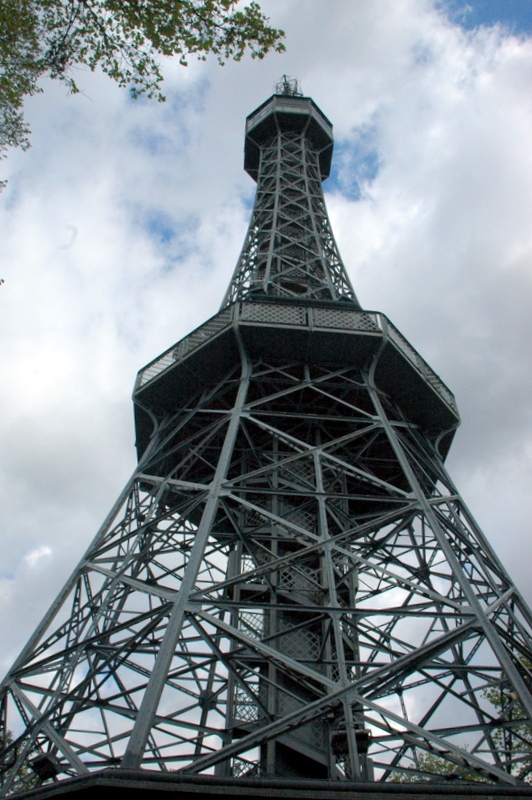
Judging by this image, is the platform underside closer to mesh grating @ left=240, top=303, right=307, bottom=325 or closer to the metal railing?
the metal railing

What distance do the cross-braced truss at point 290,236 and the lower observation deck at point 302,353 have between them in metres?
3.24

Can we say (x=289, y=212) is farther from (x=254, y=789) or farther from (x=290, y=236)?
(x=254, y=789)

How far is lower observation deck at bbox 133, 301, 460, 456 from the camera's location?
701 inches

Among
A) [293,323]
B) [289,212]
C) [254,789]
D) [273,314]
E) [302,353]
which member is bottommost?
[254,789]

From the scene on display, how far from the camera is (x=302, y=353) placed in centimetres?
1816

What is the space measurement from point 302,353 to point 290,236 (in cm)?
1125

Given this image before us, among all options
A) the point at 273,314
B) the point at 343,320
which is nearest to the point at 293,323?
the point at 273,314

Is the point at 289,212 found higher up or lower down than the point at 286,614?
higher up

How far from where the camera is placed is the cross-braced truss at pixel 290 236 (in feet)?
80.1

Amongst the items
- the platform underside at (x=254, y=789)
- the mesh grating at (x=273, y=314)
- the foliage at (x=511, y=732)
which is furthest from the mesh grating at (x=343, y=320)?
the platform underside at (x=254, y=789)

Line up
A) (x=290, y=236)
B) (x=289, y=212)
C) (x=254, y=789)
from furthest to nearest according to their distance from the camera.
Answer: (x=289, y=212) < (x=290, y=236) < (x=254, y=789)

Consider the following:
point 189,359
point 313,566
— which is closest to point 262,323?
point 189,359

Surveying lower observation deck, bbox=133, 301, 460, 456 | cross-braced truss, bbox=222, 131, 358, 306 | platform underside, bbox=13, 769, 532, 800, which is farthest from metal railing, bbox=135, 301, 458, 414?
platform underside, bbox=13, 769, 532, 800

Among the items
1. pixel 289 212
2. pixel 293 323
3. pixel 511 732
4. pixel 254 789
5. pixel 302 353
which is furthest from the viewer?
pixel 289 212
